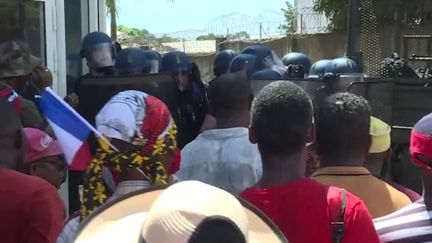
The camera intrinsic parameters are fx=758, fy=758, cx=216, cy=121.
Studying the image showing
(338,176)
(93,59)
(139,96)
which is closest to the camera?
(139,96)

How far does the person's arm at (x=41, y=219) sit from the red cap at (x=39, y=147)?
2.83 ft

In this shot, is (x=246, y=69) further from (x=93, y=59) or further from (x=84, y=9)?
(x=84, y=9)

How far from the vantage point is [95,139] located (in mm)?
2725

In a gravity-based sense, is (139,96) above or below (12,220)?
above

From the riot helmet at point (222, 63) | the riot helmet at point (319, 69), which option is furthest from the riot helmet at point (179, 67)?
the riot helmet at point (319, 69)

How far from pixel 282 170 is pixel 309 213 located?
0.70ft

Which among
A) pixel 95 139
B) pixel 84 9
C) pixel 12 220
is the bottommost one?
pixel 12 220

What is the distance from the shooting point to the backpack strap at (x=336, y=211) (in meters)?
2.33

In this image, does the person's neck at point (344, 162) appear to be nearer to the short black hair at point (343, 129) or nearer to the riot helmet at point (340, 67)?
the short black hair at point (343, 129)

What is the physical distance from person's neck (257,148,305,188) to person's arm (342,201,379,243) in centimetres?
25

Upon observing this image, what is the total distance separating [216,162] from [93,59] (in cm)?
300

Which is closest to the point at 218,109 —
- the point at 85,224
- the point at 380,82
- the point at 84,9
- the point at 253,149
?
the point at 253,149

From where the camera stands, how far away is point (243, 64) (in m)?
6.53

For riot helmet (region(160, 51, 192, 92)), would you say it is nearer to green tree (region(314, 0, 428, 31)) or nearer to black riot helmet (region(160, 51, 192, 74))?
black riot helmet (region(160, 51, 192, 74))
